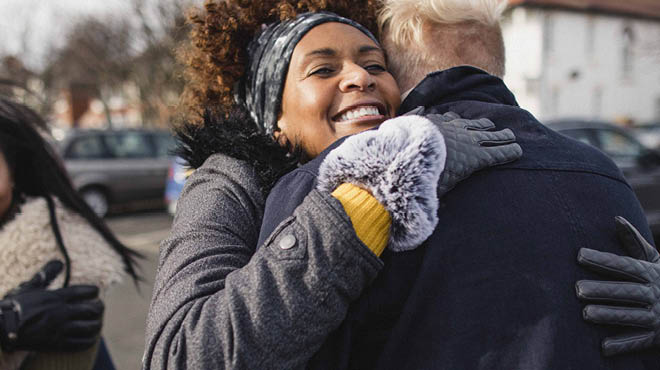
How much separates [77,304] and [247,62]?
42.1 inches

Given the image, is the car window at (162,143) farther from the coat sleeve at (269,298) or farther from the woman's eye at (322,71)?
the coat sleeve at (269,298)

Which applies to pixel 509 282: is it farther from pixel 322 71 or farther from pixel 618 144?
pixel 618 144

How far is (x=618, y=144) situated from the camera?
7215mm

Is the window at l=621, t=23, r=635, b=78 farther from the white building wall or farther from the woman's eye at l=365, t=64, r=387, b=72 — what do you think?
the woman's eye at l=365, t=64, r=387, b=72

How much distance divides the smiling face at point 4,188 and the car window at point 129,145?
9468mm

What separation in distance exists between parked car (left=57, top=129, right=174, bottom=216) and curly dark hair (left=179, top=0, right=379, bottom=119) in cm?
936

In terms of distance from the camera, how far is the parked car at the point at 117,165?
35.2 ft

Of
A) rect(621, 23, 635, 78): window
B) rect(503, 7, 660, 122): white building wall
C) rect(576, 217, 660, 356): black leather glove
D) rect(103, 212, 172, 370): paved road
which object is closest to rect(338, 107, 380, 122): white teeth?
rect(576, 217, 660, 356): black leather glove

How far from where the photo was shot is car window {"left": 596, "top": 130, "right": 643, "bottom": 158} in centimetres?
713

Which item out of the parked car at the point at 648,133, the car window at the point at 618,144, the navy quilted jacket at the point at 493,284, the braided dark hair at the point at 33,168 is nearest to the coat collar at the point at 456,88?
the navy quilted jacket at the point at 493,284

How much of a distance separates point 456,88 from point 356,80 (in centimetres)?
36

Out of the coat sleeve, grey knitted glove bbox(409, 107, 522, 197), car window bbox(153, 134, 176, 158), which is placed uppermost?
grey knitted glove bbox(409, 107, 522, 197)

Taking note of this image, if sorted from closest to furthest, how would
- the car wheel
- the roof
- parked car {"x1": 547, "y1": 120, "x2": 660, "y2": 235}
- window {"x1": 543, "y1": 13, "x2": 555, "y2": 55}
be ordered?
parked car {"x1": 547, "y1": 120, "x2": 660, "y2": 235} → the car wheel → the roof → window {"x1": 543, "y1": 13, "x2": 555, "y2": 55}

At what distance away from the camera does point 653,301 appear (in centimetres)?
129
